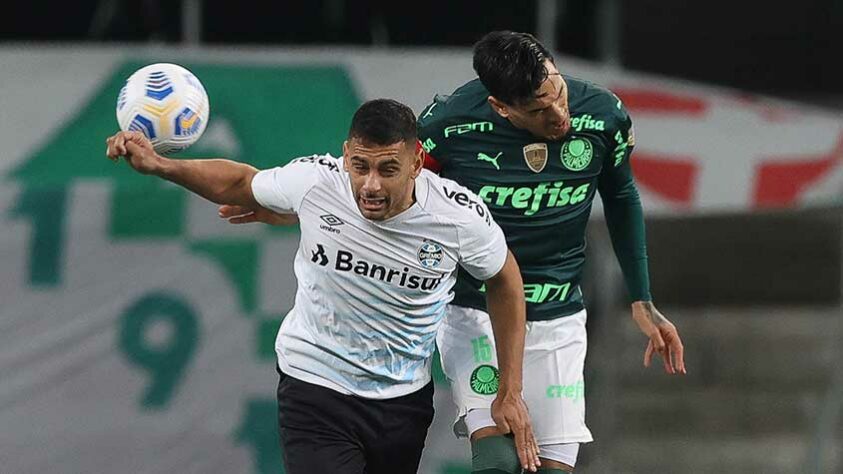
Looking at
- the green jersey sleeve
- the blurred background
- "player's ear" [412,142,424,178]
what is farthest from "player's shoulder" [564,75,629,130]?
the blurred background

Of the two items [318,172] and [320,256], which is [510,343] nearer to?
[320,256]

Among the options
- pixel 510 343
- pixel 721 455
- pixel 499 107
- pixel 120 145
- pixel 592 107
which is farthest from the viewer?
pixel 721 455

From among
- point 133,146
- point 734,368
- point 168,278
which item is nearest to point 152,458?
point 168,278

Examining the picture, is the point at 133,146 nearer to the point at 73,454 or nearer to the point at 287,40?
the point at 73,454

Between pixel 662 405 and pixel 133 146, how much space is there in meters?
7.41

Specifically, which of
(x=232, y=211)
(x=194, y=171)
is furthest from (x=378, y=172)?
(x=232, y=211)

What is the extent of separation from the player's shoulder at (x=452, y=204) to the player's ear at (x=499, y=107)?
0.34 m

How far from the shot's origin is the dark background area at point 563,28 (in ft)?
33.7

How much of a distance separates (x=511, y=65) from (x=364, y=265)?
77 cm

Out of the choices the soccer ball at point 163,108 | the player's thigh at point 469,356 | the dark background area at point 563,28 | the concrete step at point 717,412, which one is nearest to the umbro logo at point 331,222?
the soccer ball at point 163,108

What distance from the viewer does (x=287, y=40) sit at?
10508 mm

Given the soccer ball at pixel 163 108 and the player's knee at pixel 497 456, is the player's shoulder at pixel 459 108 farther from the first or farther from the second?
the player's knee at pixel 497 456

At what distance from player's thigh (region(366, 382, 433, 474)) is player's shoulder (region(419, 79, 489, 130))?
87 centimetres

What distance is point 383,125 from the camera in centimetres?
459
